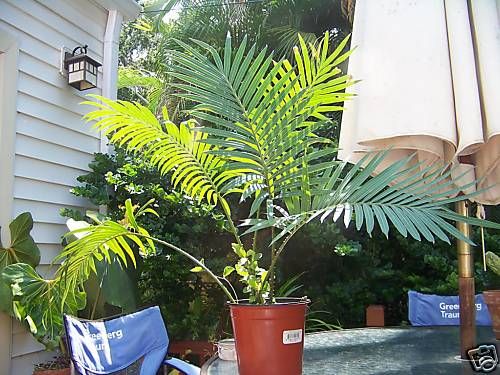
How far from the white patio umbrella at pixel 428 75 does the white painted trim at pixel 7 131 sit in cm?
244

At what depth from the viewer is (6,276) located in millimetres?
2816

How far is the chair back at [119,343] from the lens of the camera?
Result: 2309 mm

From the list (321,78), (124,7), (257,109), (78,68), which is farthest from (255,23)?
(257,109)

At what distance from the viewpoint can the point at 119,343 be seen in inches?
99.4

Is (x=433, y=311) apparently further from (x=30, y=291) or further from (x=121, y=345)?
(x=30, y=291)

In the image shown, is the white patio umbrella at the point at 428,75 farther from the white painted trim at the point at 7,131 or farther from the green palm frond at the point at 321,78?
the white painted trim at the point at 7,131

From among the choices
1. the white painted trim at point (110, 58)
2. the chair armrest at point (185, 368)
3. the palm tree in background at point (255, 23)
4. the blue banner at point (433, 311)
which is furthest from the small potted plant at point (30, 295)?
the palm tree in background at point (255, 23)

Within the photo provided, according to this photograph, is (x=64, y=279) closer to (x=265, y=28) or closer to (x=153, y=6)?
(x=265, y=28)

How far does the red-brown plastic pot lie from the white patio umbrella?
531mm

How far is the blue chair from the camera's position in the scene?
2312 millimetres

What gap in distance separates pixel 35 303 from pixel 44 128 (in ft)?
4.19

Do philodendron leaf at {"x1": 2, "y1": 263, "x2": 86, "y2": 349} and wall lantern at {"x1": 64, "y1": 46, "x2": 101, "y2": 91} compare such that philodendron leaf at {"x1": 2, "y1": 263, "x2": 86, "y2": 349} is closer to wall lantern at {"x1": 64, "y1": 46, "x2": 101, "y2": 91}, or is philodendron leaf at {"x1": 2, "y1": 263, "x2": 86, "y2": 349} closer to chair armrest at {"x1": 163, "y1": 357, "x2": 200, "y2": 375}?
chair armrest at {"x1": 163, "y1": 357, "x2": 200, "y2": 375}

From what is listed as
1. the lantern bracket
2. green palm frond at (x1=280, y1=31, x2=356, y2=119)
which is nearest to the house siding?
the lantern bracket

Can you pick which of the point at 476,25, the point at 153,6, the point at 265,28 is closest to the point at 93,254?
the point at 476,25
